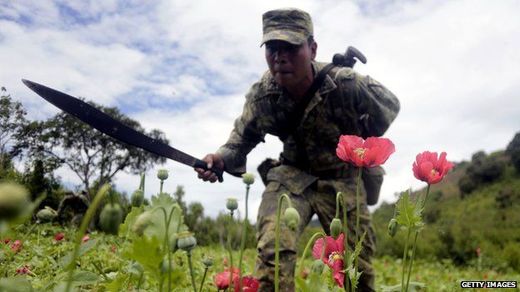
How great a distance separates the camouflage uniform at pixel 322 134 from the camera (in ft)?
11.1

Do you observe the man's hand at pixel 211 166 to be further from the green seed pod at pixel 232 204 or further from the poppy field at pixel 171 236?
the green seed pod at pixel 232 204

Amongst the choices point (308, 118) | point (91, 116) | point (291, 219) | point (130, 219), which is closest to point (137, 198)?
point (130, 219)

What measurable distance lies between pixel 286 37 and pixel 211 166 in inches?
36.6

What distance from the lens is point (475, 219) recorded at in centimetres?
2605

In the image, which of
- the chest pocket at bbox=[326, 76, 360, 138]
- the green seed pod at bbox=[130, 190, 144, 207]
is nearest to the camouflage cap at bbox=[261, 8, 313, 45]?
the chest pocket at bbox=[326, 76, 360, 138]

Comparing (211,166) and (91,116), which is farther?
(211,166)

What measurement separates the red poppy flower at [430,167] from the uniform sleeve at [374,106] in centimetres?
177

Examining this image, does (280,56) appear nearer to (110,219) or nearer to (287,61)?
(287,61)

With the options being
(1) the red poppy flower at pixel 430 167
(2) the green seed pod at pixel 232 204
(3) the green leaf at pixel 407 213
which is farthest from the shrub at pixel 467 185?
(2) the green seed pod at pixel 232 204

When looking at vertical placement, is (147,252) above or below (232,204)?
below

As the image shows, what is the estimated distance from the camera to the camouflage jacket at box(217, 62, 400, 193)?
11.2 ft

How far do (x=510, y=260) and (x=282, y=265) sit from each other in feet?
31.3

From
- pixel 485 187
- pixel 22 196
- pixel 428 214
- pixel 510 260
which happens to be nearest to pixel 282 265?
pixel 22 196

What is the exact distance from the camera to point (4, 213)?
0.64m
